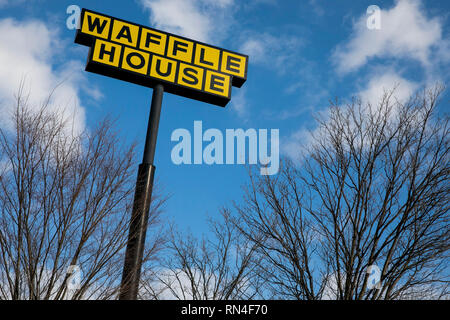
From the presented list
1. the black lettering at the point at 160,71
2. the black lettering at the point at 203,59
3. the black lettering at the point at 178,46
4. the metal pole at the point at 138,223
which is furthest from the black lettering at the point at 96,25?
the metal pole at the point at 138,223

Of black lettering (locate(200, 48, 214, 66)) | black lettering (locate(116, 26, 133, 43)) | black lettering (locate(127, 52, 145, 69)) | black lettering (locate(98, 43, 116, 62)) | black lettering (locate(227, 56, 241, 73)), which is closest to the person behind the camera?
black lettering (locate(98, 43, 116, 62))

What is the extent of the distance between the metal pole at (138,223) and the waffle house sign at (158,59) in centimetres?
131

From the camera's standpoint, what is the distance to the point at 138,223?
6066mm

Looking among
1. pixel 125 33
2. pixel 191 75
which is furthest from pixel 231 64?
pixel 125 33

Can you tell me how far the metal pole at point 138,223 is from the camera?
575 centimetres

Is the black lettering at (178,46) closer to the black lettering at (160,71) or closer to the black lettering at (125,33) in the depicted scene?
the black lettering at (160,71)

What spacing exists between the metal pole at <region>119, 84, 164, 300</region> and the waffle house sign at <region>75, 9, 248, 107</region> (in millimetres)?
1315

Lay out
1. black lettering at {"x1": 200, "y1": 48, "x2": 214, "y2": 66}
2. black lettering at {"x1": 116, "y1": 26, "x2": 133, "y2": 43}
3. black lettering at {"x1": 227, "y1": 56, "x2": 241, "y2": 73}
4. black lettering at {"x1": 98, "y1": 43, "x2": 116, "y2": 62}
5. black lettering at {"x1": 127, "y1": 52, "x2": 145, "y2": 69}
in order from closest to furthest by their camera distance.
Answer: black lettering at {"x1": 98, "y1": 43, "x2": 116, "y2": 62} → black lettering at {"x1": 127, "y1": 52, "x2": 145, "y2": 69} → black lettering at {"x1": 116, "y1": 26, "x2": 133, "y2": 43} → black lettering at {"x1": 200, "y1": 48, "x2": 214, "y2": 66} → black lettering at {"x1": 227, "y1": 56, "x2": 241, "y2": 73}

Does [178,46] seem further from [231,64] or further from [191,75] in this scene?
[231,64]

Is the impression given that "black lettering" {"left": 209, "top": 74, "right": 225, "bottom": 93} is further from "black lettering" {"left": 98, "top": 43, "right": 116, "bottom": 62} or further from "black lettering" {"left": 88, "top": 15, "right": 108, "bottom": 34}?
"black lettering" {"left": 88, "top": 15, "right": 108, "bottom": 34}

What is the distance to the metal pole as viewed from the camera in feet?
18.9

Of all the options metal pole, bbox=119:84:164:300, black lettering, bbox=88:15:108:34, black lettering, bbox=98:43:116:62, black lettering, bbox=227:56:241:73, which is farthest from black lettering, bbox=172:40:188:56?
metal pole, bbox=119:84:164:300
